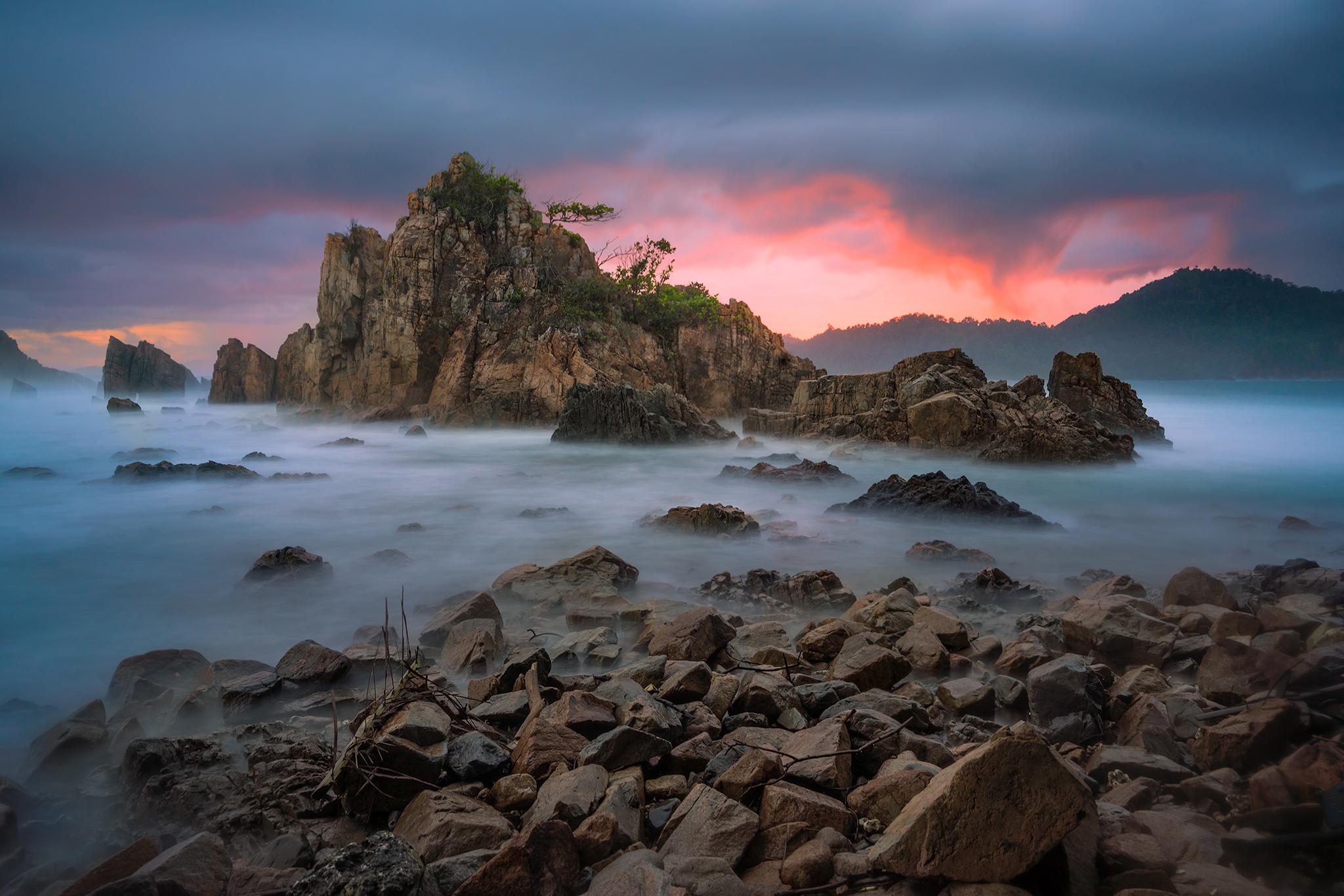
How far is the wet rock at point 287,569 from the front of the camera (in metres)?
6.33

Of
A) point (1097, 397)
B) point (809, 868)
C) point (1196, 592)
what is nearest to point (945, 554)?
point (1196, 592)

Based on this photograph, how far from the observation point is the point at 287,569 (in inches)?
255

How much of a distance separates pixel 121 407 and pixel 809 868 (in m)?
47.3

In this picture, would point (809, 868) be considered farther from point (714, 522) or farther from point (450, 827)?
point (714, 522)

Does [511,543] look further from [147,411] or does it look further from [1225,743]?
[147,411]

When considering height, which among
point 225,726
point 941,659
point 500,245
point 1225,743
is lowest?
point 225,726

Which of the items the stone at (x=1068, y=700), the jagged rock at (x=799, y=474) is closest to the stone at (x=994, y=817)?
the stone at (x=1068, y=700)

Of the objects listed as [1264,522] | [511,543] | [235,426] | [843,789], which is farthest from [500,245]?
[843,789]

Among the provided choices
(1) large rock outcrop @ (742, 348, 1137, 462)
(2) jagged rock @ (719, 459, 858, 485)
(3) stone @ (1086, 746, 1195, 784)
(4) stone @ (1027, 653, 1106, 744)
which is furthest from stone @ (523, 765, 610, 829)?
(1) large rock outcrop @ (742, 348, 1137, 462)

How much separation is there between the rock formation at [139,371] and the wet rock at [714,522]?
185ft

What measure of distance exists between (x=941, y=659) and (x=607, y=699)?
2091mm

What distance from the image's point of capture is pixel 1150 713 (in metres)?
2.69

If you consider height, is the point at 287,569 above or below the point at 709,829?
below

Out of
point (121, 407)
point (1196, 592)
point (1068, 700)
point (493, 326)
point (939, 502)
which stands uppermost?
point (493, 326)
